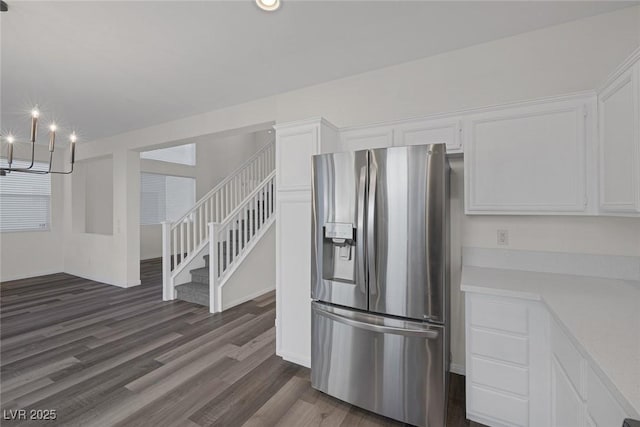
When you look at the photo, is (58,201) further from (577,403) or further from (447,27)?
(577,403)

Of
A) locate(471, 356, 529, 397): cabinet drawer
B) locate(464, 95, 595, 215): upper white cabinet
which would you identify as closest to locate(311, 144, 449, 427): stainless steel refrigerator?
locate(471, 356, 529, 397): cabinet drawer

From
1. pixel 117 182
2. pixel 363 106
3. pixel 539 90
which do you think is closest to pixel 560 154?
pixel 539 90

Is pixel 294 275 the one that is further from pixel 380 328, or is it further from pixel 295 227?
pixel 380 328

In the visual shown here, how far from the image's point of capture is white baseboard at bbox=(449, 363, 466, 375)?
2.28 metres

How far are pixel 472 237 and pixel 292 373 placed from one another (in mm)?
1853

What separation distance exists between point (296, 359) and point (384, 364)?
3.15ft

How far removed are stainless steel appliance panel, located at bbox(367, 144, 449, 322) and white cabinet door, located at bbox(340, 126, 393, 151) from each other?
665 mm

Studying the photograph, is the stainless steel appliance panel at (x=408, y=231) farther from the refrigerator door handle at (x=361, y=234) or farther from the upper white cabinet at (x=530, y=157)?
the upper white cabinet at (x=530, y=157)

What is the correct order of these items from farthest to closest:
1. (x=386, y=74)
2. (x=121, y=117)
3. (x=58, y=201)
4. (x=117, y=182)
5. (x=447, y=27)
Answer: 1. (x=58, y=201)
2. (x=117, y=182)
3. (x=121, y=117)
4. (x=386, y=74)
5. (x=447, y=27)

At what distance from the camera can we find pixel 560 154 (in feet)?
5.80

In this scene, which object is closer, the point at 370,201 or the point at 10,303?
the point at 370,201

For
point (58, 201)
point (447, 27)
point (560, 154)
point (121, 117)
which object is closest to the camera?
point (560, 154)

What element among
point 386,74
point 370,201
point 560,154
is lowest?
point 370,201

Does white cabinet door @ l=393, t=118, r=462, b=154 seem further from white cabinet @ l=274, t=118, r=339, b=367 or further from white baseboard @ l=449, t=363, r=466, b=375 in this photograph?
white baseboard @ l=449, t=363, r=466, b=375
